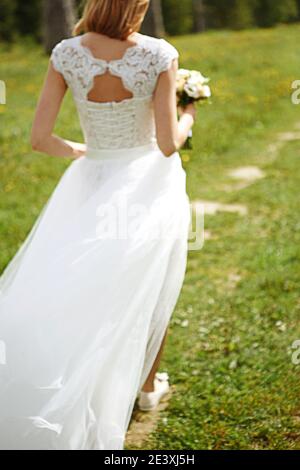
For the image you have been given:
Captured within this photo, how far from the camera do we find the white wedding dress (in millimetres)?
2900

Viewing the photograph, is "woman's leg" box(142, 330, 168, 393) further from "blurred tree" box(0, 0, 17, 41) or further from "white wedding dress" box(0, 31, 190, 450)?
"blurred tree" box(0, 0, 17, 41)

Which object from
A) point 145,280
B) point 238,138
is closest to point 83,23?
point 145,280

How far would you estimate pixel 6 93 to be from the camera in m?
13.3

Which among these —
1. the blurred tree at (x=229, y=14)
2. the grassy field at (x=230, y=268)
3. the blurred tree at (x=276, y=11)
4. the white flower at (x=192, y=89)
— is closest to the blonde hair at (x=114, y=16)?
the white flower at (x=192, y=89)

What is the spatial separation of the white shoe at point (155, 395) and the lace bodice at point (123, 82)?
5.23 feet

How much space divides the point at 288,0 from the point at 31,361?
52023mm

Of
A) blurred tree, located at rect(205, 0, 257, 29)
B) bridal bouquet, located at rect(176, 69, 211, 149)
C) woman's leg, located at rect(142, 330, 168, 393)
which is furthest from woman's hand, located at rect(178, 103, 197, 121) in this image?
blurred tree, located at rect(205, 0, 257, 29)

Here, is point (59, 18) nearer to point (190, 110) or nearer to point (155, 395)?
point (190, 110)

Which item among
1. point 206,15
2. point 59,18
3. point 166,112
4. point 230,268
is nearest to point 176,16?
point 206,15

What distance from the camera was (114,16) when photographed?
317 centimetres

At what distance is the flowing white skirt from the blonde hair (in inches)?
25.5

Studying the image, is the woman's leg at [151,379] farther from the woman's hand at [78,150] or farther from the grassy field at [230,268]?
the woman's hand at [78,150]

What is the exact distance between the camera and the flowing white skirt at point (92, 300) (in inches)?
114
